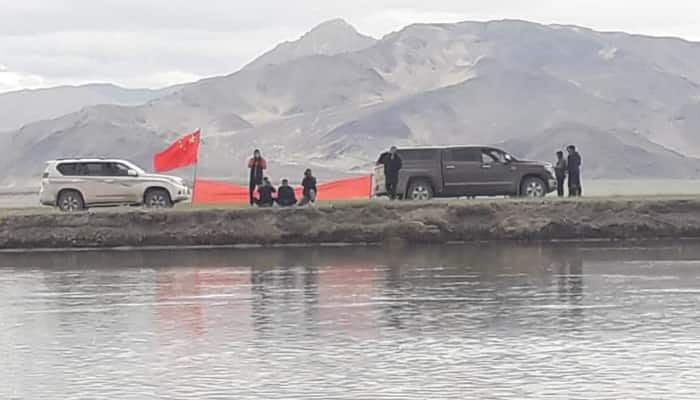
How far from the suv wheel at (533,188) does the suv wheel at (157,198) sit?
358 inches

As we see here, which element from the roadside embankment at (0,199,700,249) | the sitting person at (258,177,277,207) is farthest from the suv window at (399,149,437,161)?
the roadside embankment at (0,199,700,249)

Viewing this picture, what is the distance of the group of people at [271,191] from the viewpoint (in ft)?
114

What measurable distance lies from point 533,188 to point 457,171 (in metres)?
2.02

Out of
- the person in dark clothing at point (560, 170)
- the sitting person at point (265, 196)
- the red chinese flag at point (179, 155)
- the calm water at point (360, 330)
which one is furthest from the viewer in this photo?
the red chinese flag at point (179, 155)

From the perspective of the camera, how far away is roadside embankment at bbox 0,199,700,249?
31469 mm

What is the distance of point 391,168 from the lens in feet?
118

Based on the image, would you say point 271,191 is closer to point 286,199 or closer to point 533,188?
point 286,199

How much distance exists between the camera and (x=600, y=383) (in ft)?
39.5

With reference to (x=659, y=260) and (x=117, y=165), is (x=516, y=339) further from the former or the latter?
(x=117, y=165)

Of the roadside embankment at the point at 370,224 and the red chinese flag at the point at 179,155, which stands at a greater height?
the red chinese flag at the point at 179,155

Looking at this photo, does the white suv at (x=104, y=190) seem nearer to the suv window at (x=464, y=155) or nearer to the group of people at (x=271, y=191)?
the group of people at (x=271, y=191)

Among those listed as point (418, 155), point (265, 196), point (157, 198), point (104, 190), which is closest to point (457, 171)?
point (418, 155)

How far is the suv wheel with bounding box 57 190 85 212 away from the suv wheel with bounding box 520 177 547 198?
11.4 metres

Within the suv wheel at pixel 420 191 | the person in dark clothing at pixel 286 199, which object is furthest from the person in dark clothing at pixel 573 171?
the person in dark clothing at pixel 286 199
